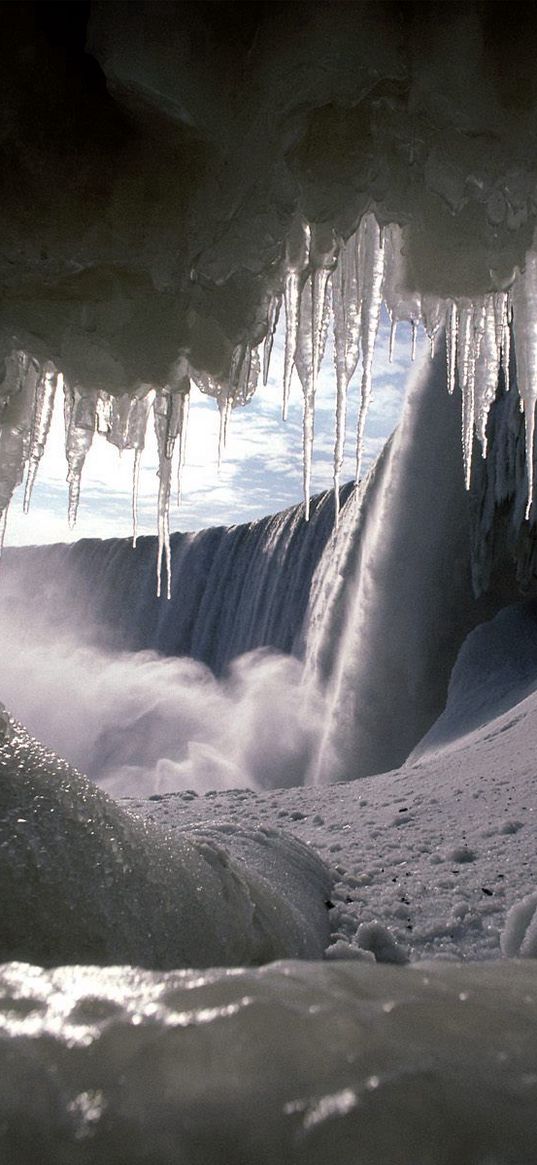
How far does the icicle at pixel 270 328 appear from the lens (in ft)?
8.77

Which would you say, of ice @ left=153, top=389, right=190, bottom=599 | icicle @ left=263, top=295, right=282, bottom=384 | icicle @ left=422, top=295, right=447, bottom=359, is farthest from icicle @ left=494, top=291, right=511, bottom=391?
ice @ left=153, top=389, right=190, bottom=599

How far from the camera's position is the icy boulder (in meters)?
1.64

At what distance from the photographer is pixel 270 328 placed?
278 centimetres

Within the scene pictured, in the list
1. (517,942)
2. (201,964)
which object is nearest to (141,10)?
(201,964)

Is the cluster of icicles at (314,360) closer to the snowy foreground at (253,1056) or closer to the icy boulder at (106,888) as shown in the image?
the icy boulder at (106,888)

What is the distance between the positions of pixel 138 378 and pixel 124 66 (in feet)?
3.58

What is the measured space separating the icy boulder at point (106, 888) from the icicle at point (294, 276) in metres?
1.71

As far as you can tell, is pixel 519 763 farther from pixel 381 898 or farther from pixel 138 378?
pixel 138 378

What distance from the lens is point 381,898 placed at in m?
3.61

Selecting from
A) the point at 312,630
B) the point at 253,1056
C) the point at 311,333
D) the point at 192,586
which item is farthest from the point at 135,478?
the point at 192,586

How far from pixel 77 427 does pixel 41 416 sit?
0.51 feet

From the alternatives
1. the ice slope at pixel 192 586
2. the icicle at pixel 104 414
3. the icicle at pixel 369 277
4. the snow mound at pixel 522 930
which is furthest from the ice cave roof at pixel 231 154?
the ice slope at pixel 192 586

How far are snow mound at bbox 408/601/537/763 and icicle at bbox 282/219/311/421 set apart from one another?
21.1ft

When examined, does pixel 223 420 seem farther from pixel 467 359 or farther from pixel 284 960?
pixel 284 960
